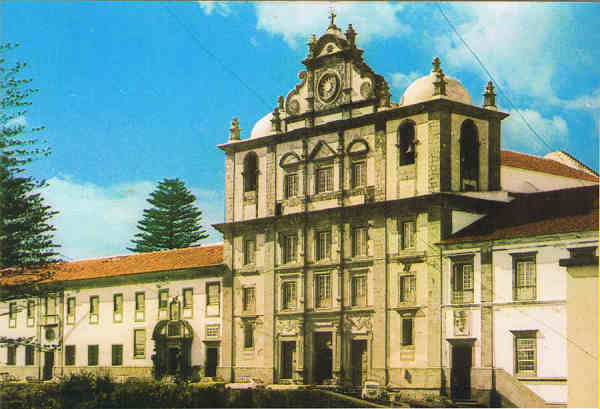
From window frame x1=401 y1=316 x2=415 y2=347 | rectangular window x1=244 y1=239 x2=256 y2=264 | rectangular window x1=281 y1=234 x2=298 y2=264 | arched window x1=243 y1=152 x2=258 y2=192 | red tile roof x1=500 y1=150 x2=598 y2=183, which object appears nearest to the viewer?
window frame x1=401 y1=316 x2=415 y2=347

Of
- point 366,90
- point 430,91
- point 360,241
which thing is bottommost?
point 360,241

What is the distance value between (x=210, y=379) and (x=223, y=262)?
526 cm

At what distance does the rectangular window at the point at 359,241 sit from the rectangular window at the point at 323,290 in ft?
5.54

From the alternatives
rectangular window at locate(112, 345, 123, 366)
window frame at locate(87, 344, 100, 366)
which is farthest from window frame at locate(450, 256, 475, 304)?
window frame at locate(87, 344, 100, 366)

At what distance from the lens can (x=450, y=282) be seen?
37.5 meters

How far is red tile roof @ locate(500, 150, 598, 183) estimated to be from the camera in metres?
43.4

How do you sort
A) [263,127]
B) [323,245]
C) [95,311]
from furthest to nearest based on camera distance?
[95,311]
[263,127]
[323,245]

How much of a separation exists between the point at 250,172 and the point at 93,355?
42.2 ft

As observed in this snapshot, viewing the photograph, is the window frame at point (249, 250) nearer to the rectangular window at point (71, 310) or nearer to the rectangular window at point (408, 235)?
the rectangular window at point (408, 235)

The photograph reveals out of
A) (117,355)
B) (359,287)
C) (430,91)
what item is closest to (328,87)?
(430,91)

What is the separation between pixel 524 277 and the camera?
34906mm

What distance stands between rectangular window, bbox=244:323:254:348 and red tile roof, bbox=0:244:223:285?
11.3 ft

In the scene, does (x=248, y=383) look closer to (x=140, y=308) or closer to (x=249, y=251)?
(x=249, y=251)

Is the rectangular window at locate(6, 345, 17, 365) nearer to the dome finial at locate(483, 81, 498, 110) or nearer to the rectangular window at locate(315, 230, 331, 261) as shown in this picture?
the rectangular window at locate(315, 230, 331, 261)
